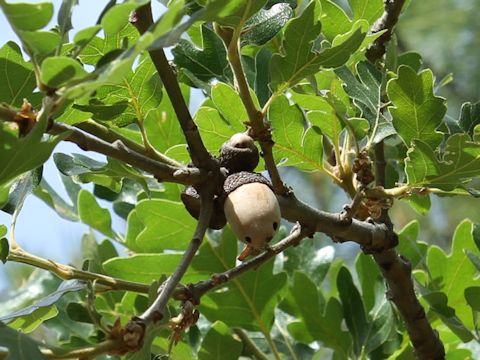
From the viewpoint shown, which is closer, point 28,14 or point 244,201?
point 28,14

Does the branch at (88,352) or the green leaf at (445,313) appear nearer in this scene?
the branch at (88,352)

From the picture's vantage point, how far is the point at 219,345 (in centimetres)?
99

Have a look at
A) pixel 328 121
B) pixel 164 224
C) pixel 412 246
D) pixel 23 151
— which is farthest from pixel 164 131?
pixel 23 151

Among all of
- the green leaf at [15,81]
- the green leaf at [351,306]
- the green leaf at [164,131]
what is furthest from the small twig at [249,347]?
the green leaf at [15,81]

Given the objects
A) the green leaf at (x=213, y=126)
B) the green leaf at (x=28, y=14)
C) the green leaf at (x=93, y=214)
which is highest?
the green leaf at (x=28, y=14)

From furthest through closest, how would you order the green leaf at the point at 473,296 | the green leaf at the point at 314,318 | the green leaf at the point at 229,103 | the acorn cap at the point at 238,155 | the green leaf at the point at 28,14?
the green leaf at the point at 314,318, the green leaf at the point at 473,296, the green leaf at the point at 229,103, the acorn cap at the point at 238,155, the green leaf at the point at 28,14

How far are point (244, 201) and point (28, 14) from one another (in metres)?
0.22

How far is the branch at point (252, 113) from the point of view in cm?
74

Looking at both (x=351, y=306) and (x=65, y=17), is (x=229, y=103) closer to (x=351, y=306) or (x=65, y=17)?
(x=65, y=17)

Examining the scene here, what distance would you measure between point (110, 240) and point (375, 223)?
0.40 meters

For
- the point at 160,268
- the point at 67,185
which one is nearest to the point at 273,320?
the point at 160,268

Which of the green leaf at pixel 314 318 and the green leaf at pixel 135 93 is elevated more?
the green leaf at pixel 135 93

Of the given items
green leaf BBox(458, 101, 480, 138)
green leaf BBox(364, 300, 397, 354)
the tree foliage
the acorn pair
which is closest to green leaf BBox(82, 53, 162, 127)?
the tree foliage

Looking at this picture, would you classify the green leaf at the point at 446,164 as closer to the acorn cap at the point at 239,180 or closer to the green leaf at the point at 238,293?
the acorn cap at the point at 239,180
